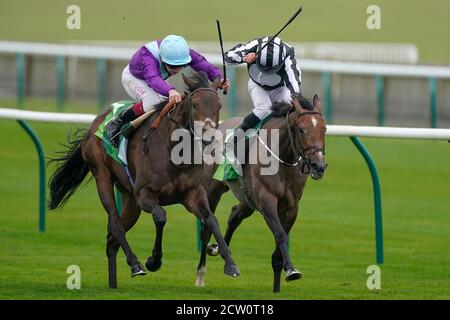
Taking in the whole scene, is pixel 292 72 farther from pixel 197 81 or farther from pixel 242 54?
pixel 197 81

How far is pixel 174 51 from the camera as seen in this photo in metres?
8.15

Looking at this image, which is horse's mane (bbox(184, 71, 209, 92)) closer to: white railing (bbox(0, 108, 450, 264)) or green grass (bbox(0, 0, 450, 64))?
white railing (bbox(0, 108, 450, 264))

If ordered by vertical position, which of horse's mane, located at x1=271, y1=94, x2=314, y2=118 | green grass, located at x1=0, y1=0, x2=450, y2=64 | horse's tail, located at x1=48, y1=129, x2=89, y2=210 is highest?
green grass, located at x1=0, y1=0, x2=450, y2=64

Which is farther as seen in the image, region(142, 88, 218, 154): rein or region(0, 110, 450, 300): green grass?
region(0, 110, 450, 300): green grass

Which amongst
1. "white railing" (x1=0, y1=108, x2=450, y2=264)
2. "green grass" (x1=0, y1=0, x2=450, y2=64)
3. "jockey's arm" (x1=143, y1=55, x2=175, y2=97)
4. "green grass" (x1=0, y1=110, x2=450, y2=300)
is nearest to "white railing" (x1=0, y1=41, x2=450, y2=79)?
"green grass" (x1=0, y1=0, x2=450, y2=64)

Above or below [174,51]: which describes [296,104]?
below

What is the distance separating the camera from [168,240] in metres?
11.1

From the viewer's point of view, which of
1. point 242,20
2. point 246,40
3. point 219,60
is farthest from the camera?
point 242,20

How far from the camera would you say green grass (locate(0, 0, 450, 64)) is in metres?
24.7

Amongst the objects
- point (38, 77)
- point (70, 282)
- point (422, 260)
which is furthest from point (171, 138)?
point (38, 77)

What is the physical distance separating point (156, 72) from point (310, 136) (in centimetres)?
116

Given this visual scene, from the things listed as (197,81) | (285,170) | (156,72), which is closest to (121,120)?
(156,72)

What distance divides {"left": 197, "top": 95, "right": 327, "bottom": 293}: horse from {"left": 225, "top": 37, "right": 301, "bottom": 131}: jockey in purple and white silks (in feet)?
0.66

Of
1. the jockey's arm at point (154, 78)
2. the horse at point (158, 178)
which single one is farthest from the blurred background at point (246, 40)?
the jockey's arm at point (154, 78)
